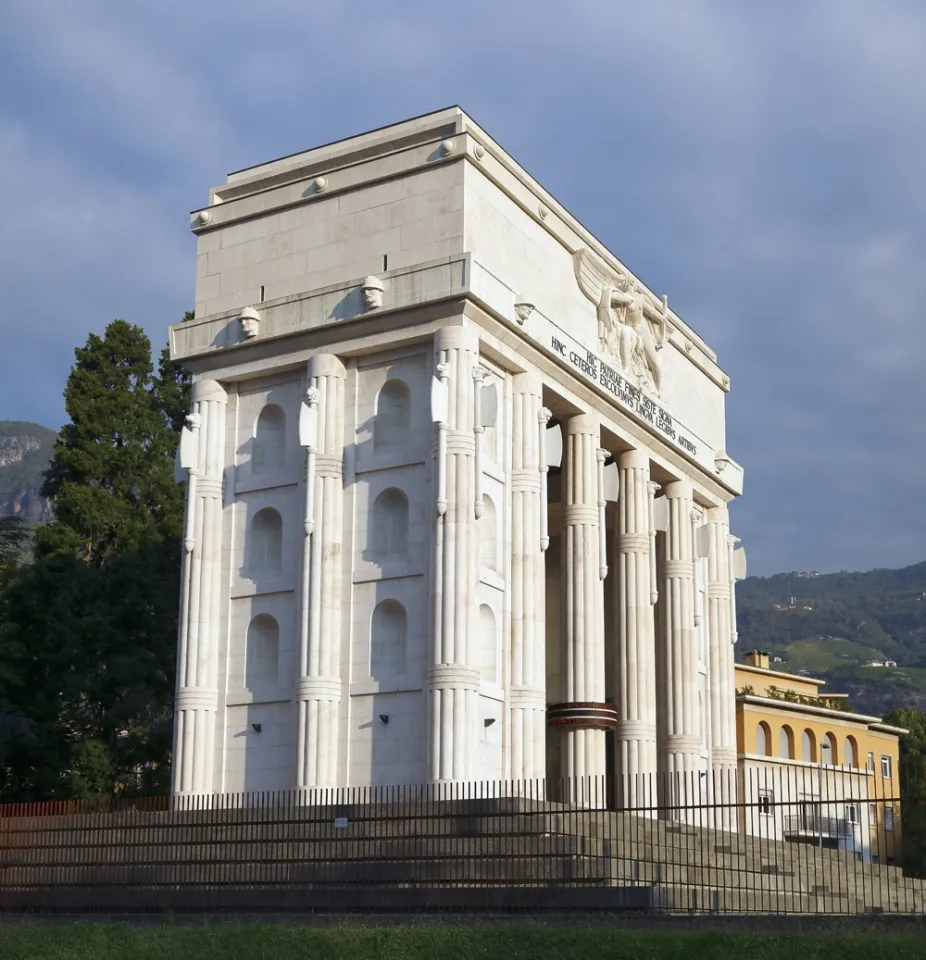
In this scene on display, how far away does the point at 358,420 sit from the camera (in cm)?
4091

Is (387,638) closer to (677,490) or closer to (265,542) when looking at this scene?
(265,542)

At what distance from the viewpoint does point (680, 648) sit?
165 feet

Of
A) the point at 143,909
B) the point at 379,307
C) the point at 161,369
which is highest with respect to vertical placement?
the point at 161,369

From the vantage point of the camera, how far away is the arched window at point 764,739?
74938 millimetres

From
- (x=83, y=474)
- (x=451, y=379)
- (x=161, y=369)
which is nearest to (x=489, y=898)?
(x=451, y=379)

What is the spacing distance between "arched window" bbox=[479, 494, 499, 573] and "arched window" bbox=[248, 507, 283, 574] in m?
5.63

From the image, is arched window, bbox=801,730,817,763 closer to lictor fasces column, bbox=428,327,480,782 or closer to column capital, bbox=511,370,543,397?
column capital, bbox=511,370,543,397

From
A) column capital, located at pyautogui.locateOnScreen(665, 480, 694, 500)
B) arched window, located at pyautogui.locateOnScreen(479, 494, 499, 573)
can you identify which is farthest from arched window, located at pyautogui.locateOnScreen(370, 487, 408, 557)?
column capital, located at pyautogui.locateOnScreen(665, 480, 694, 500)

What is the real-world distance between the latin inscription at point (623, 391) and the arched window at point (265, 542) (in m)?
8.96

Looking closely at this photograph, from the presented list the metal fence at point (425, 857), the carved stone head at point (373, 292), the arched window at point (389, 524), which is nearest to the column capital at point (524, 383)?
the carved stone head at point (373, 292)

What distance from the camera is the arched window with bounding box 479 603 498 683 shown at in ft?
129

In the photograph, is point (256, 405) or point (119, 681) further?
point (119, 681)

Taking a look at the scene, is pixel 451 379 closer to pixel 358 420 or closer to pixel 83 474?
pixel 358 420

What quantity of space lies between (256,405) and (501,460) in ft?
23.6
